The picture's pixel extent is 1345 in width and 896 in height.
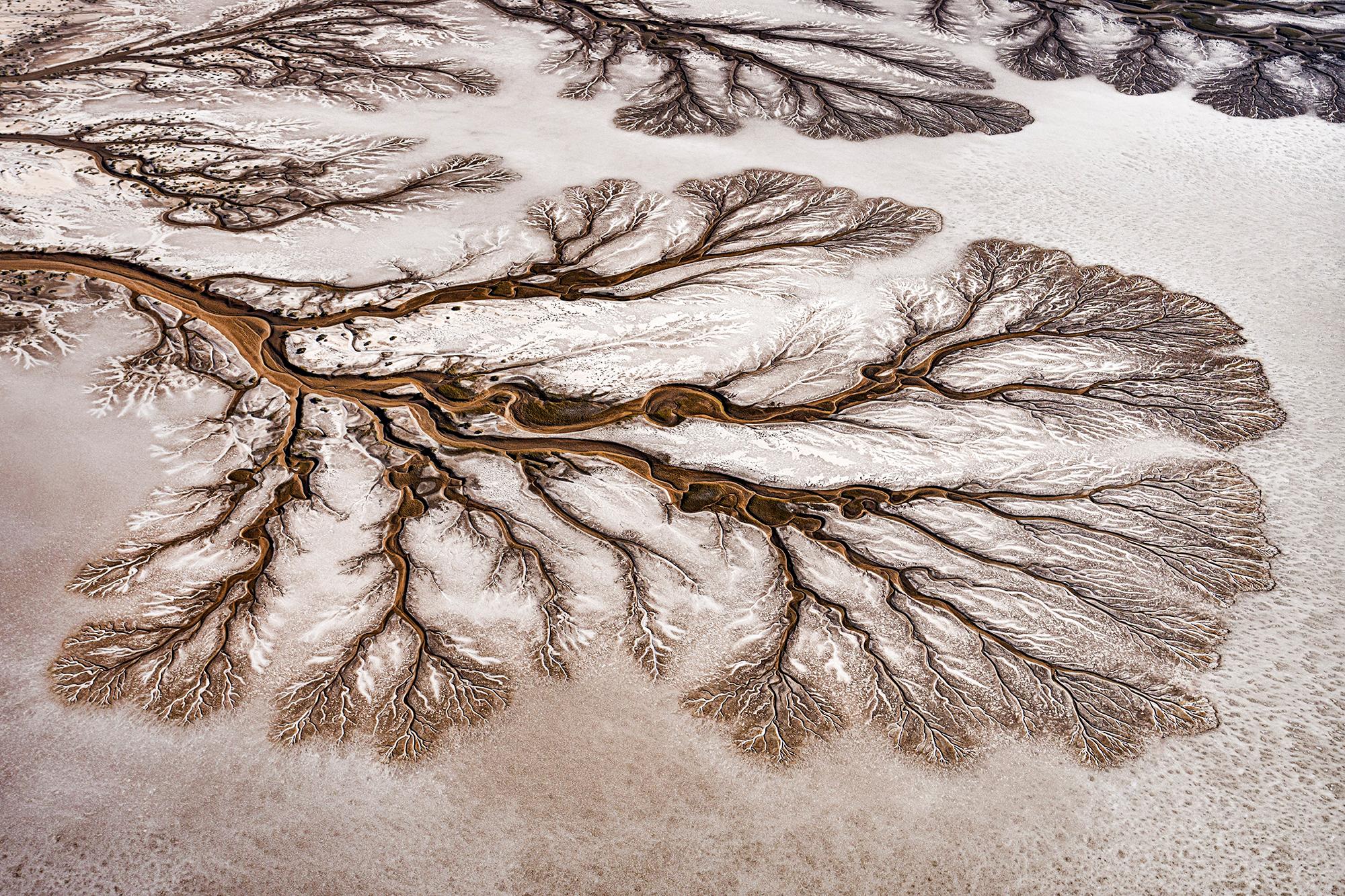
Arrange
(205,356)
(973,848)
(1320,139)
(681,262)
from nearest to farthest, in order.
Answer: (973,848)
(205,356)
(681,262)
(1320,139)

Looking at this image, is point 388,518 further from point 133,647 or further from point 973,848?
point 973,848

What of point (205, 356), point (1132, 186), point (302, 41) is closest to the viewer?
point (205, 356)

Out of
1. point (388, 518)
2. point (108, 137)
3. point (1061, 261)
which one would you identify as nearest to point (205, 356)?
point (388, 518)

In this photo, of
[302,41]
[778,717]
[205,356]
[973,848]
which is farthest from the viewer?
[302,41]

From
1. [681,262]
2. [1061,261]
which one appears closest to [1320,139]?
[1061,261]

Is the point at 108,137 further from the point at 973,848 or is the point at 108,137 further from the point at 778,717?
the point at 973,848

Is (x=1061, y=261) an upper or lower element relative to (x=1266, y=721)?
upper

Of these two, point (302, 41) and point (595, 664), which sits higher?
point (302, 41)

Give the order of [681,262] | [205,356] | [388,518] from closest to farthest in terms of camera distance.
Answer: [388,518] → [205,356] → [681,262]

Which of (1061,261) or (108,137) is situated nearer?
(1061,261)
